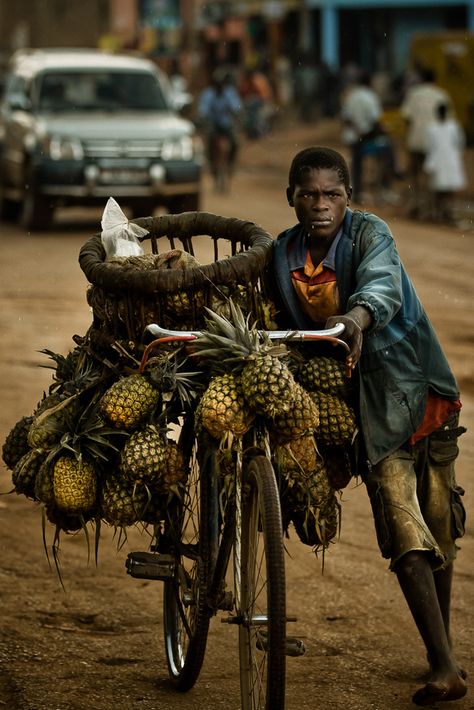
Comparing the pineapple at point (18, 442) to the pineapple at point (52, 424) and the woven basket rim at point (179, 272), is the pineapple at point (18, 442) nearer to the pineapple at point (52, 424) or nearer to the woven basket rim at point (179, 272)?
the pineapple at point (52, 424)

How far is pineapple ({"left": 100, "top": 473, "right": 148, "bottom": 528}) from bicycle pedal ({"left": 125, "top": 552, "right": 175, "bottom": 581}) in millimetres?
310

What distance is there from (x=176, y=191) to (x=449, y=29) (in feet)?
91.7

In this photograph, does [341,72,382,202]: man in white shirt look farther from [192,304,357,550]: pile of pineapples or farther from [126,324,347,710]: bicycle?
[192,304,357,550]: pile of pineapples

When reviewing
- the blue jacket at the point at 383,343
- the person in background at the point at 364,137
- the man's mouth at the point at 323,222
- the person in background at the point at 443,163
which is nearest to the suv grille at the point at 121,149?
the person in background at the point at 443,163

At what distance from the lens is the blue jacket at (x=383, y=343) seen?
400 centimetres

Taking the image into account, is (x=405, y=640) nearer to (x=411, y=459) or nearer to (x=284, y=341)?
(x=411, y=459)

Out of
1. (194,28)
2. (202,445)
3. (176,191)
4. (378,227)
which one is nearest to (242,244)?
(378,227)

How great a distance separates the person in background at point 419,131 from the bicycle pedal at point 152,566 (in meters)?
16.1

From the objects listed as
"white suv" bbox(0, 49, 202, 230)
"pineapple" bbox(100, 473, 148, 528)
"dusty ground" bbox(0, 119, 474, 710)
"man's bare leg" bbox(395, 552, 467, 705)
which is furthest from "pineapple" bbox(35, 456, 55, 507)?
"white suv" bbox(0, 49, 202, 230)

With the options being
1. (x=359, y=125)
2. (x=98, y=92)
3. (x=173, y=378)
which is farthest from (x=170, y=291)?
(x=359, y=125)

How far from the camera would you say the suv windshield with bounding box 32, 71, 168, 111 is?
1739 cm

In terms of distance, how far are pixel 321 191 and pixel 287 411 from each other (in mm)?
797

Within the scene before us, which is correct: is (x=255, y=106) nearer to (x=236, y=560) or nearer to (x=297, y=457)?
Answer: (x=297, y=457)

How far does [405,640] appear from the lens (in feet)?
15.7
